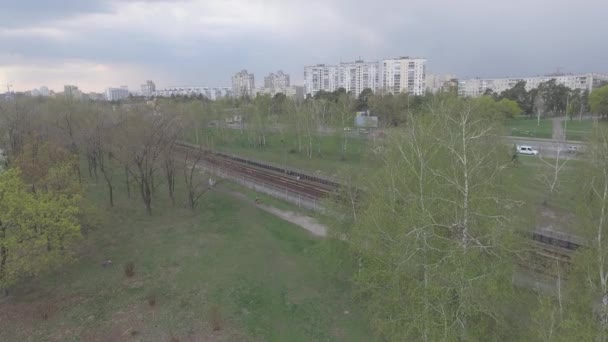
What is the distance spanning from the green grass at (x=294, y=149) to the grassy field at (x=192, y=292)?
17.7 metres

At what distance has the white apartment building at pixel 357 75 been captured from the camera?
497ft

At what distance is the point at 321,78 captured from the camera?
166500 mm

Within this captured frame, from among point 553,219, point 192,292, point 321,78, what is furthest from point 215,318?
point 321,78

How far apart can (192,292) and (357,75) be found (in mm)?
146182

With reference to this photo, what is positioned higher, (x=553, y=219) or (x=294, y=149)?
(x=294, y=149)

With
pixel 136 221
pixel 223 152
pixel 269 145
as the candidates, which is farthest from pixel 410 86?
pixel 136 221

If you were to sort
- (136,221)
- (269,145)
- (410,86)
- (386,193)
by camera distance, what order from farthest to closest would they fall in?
(410,86) → (269,145) → (136,221) → (386,193)

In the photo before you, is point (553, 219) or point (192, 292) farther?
point (553, 219)

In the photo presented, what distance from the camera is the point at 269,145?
205 ft

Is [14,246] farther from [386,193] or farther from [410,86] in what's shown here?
[410,86]

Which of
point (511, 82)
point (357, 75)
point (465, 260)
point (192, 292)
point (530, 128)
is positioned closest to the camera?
point (465, 260)

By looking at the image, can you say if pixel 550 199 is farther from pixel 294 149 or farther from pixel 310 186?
pixel 294 149

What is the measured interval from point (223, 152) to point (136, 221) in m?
28.3

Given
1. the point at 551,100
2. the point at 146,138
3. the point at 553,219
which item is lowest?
the point at 553,219
